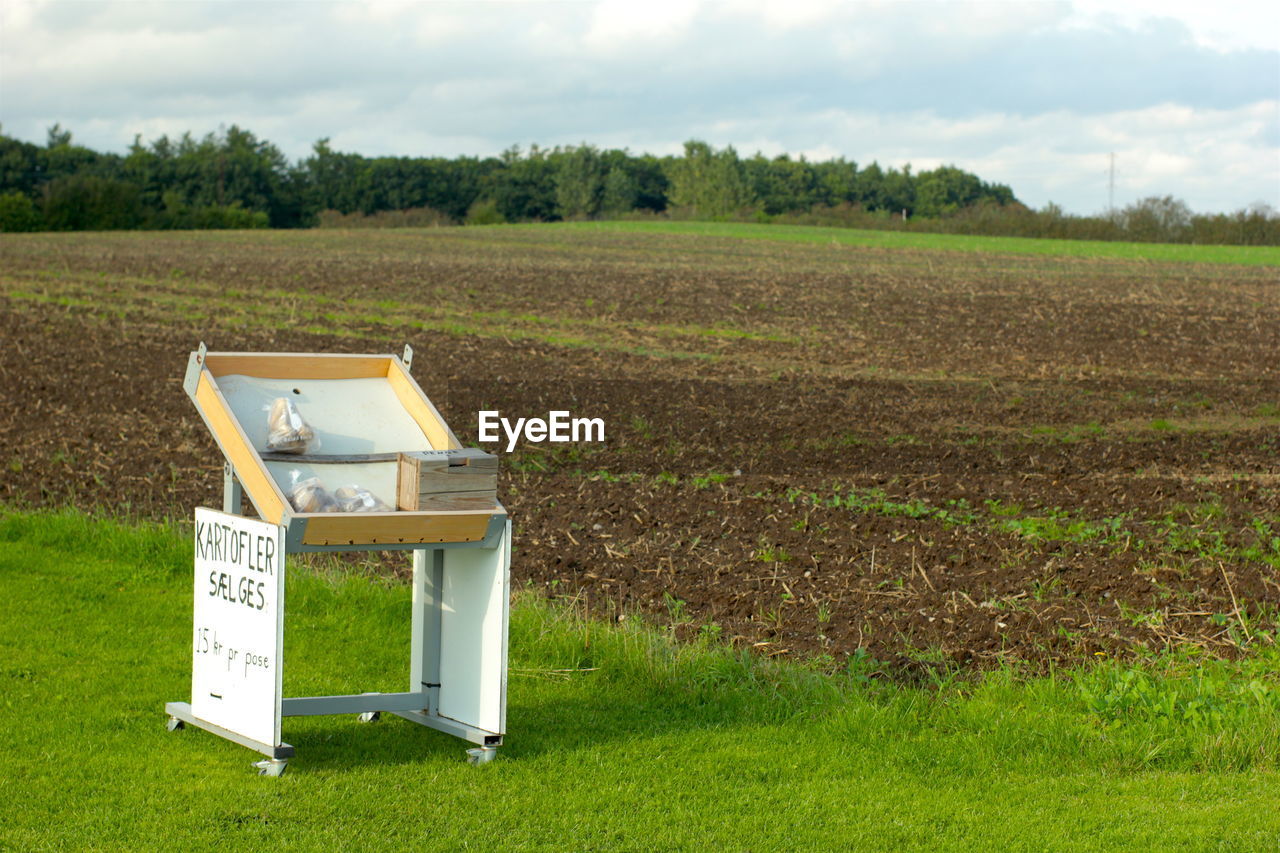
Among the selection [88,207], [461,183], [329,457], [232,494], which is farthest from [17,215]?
[329,457]

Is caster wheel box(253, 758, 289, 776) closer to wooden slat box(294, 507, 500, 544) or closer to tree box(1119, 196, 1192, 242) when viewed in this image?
wooden slat box(294, 507, 500, 544)

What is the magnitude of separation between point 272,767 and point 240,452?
1240mm

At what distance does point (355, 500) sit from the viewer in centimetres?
528

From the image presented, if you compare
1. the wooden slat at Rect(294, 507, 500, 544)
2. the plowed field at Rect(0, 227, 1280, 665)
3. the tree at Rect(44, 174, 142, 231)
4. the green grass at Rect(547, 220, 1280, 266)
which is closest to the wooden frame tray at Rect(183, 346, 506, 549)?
the wooden slat at Rect(294, 507, 500, 544)

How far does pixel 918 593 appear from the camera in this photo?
312 inches

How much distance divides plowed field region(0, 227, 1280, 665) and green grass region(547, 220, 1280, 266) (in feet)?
58.3

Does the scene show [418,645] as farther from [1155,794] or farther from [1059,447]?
[1059,447]

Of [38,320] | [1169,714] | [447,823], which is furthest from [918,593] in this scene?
[38,320]

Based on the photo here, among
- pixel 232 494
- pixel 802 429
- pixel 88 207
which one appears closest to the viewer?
pixel 232 494

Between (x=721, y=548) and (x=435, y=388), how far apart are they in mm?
8243

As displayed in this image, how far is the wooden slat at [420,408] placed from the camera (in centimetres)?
571

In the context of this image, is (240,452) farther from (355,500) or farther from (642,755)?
(642,755)

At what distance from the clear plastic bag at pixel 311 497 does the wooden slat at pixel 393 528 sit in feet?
0.42

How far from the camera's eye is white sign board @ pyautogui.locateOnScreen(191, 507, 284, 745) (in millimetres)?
5117
